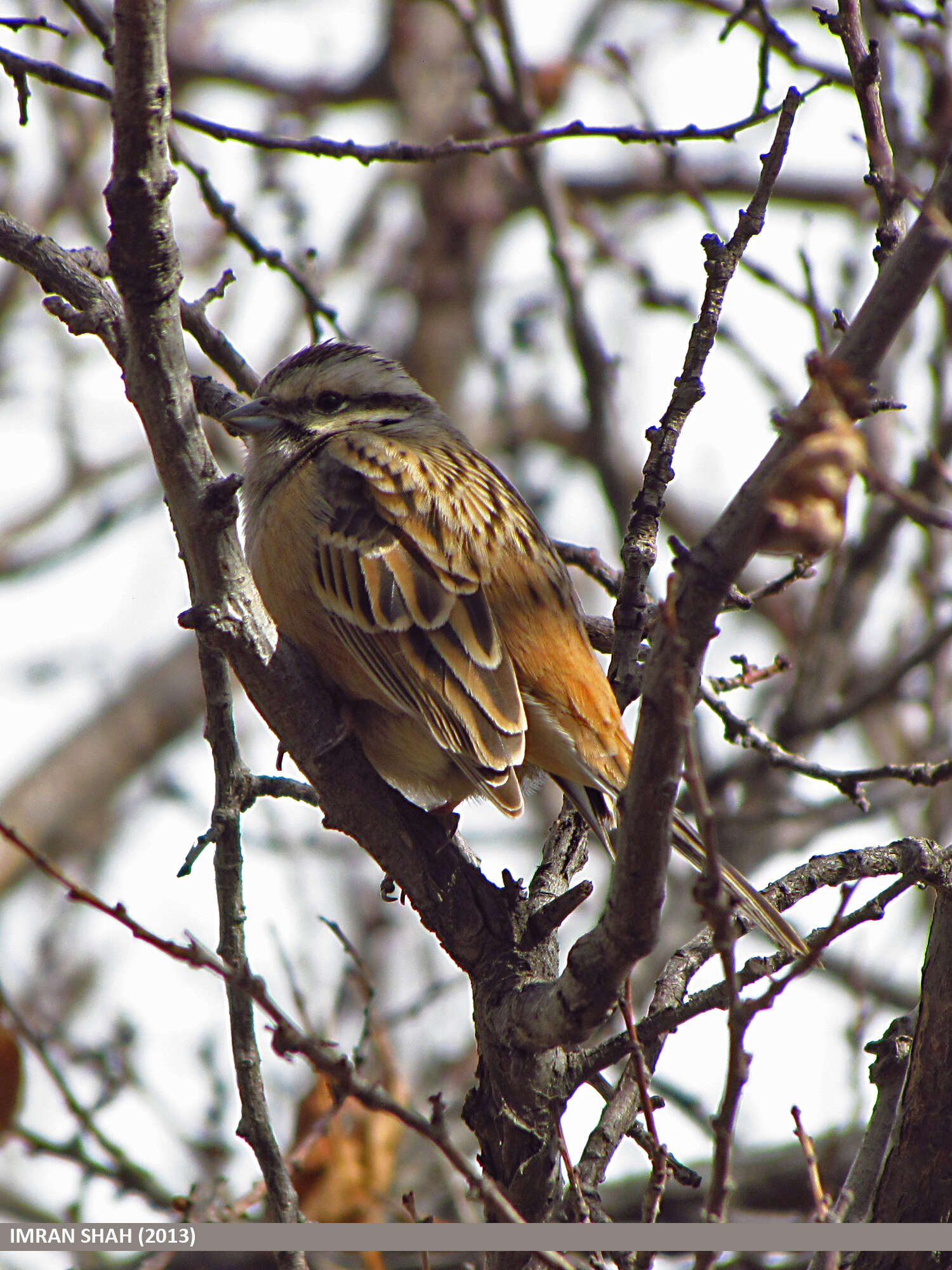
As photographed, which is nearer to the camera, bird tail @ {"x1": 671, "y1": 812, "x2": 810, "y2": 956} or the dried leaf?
the dried leaf

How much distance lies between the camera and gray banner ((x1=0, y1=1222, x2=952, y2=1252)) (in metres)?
2.90

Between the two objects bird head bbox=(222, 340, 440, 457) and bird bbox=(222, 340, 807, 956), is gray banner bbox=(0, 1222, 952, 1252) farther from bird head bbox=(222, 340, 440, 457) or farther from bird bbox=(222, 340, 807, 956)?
bird head bbox=(222, 340, 440, 457)

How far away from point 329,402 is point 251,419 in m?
0.58

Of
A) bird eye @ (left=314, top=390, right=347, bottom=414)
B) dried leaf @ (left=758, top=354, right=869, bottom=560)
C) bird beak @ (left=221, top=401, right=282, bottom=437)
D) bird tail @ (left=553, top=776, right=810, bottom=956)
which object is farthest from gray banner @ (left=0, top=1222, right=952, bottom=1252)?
bird eye @ (left=314, top=390, right=347, bottom=414)

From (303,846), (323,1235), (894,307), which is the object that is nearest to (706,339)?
(894,307)

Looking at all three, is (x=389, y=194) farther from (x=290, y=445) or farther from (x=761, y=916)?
(x=761, y=916)

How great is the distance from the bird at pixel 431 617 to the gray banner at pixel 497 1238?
103cm

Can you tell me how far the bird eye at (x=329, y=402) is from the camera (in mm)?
5625

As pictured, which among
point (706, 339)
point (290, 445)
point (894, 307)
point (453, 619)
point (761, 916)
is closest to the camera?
point (894, 307)

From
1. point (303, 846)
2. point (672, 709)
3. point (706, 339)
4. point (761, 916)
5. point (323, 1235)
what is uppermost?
point (303, 846)

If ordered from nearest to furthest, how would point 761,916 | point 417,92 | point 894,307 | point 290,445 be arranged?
point 894,307 < point 761,916 < point 290,445 < point 417,92

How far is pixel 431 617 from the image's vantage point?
464 cm

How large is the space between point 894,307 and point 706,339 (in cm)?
112

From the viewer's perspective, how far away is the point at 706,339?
3.24 metres
